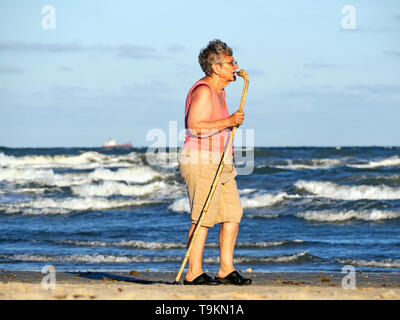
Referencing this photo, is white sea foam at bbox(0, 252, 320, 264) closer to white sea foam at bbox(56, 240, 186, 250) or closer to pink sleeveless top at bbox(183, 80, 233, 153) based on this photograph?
white sea foam at bbox(56, 240, 186, 250)

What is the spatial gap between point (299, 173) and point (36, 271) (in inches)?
680

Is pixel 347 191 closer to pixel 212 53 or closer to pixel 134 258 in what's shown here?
pixel 134 258

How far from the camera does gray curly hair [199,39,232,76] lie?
5.44 metres

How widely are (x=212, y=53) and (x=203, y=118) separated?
52 centimetres

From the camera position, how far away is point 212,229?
12320 millimetres

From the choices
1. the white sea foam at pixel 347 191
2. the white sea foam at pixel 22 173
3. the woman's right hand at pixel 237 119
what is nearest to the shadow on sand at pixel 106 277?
the woman's right hand at pixel 237 119

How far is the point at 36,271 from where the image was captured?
796 cm

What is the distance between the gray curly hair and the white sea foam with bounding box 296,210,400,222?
907 cm

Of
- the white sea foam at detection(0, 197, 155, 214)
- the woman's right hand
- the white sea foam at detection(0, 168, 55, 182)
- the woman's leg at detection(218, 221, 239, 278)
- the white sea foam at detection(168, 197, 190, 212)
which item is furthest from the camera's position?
the white sea foam at detection(0, 168, 55, 182)

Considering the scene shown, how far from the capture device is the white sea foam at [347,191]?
18.8m

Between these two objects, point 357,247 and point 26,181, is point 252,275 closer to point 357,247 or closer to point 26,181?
point 357,247

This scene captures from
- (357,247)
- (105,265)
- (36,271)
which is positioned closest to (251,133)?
(36,271)

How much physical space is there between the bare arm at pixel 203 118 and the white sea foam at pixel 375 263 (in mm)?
4285

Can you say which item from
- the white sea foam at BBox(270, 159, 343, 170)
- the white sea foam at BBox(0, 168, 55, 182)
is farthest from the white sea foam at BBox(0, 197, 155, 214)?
the white sea foam at BBox(270, 159, 343, 170)
